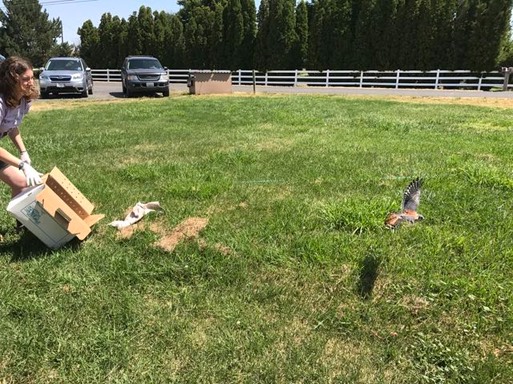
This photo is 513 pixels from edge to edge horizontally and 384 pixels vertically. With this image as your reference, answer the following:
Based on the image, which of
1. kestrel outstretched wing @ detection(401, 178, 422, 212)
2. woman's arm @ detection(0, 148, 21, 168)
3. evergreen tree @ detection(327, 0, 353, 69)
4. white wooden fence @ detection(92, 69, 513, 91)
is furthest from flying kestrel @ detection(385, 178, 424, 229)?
evergreen tree @ detection(327, 0, 353, 69)

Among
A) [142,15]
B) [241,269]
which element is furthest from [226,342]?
[142,15]

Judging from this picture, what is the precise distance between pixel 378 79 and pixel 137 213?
26348 millimetres

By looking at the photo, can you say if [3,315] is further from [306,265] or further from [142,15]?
[142,15]

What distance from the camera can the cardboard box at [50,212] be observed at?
3.40m

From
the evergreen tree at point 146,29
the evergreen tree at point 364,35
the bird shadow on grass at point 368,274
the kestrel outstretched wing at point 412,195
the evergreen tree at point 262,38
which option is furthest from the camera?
the evergreen tree at point 146,29

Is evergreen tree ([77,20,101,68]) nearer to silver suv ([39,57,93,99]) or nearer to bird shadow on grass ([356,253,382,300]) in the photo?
silver suv ([39,57,93,99])

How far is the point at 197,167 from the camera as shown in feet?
19.3

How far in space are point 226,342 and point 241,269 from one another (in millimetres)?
769

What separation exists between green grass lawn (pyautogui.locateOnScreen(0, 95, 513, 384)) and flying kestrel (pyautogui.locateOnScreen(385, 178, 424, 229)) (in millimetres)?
154

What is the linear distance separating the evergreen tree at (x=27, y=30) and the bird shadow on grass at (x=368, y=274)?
53373mm

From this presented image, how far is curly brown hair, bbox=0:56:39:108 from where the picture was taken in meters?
3.40

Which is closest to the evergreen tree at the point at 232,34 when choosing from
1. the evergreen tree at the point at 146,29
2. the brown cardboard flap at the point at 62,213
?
the evergreen tree at the point at 146,29

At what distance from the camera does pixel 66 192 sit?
3.70m

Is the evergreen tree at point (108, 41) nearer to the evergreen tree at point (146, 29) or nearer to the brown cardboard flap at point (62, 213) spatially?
the evergreen tree at point (146, 29)
